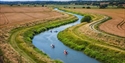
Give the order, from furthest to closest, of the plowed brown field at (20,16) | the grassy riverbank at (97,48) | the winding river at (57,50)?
1. the plowed brown field at (20,16)
2. the winding river at (57,50)
3. the grassy riverbank at (97,48)

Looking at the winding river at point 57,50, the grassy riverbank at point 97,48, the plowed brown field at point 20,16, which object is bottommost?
the plowed brown field at point 20,16

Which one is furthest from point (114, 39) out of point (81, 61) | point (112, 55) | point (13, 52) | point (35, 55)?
point (13, 52)

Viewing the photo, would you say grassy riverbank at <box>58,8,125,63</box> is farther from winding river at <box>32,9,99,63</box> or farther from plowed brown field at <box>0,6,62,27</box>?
plowed brown field at <box>0,6,62,27</box>

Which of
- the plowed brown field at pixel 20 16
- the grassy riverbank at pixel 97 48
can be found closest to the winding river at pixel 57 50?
the grassy riverbank at pixel 97 48

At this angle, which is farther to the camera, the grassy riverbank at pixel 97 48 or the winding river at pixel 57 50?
the winding river at pixel 57 50

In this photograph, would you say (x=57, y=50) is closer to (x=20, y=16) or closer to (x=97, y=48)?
(x=97, y=48)

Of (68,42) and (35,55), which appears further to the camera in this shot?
(68,42)

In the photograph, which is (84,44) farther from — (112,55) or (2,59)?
(2,59)

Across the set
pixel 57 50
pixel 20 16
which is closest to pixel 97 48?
pixel 57 50

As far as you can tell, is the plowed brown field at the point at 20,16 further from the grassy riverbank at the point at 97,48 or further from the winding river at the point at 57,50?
the grassy riverbank at the point at 97,48

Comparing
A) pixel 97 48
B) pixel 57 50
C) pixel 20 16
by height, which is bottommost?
pixel 20 16

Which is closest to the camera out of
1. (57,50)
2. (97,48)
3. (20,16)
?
(97,48)
